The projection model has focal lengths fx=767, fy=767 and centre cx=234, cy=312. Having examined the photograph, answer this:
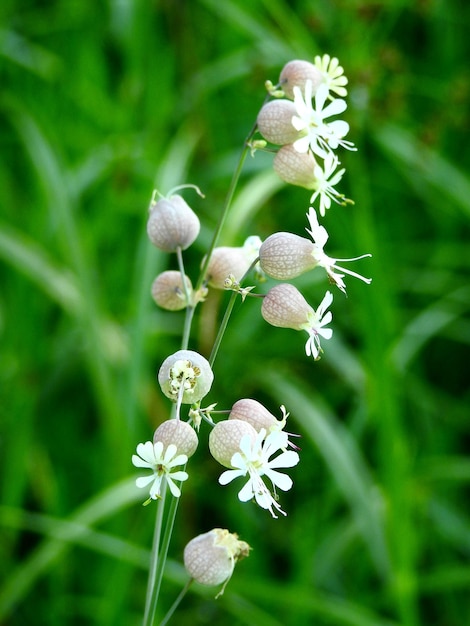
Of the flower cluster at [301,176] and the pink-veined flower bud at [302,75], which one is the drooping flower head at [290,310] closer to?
the flower cluster at [301,176]

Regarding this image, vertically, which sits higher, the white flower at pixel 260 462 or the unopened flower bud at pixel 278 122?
Result: the unopened flower bud at pixel 278 122

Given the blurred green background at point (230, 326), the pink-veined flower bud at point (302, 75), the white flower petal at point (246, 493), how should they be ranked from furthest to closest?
the blurred green background at point (230, 326)
the pink-veined flower bud at point (302, 75)
the white flower petal at point (246, 493)

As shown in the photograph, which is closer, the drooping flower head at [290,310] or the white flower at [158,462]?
the white flower at [158,462]

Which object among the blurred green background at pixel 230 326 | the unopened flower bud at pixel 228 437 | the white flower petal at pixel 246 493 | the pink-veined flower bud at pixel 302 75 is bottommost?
the white flower petal at pixel 246 493

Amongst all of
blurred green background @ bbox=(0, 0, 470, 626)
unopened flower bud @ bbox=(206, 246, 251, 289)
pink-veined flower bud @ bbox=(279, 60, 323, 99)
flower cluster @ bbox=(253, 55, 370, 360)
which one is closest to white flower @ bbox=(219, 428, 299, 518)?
flower cluster @ bbox=(253, 55, 370, 360)

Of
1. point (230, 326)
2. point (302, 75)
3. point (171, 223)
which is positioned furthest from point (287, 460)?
point (230, 326)

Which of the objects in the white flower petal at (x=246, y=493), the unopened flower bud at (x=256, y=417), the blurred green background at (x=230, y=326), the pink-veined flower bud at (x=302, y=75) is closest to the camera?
the white flower petal at (x=246, y=493)

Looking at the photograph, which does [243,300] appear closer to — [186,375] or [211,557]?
[186,375]

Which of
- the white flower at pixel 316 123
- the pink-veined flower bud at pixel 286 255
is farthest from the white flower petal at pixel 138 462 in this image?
the white flower at pixel 316 123
